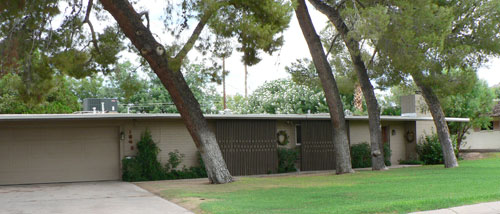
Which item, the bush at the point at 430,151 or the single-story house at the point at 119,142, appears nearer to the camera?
the single-story house at the point at 119,142

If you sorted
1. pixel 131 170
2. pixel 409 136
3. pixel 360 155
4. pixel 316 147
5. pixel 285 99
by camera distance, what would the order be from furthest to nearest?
pixel 285 99 → pixel 409 136 → pixel 360 155 → pixel 316 147 → pixel 131 170

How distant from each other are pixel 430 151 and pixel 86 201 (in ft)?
61.8

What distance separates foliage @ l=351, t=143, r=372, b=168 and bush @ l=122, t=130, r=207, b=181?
296 inches

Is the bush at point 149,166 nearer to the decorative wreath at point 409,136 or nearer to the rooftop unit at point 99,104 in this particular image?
the rooftop unit at point 99,104

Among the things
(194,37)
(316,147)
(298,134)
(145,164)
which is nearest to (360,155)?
(316,147)

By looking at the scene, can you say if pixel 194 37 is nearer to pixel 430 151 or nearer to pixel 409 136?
pixel 409 136

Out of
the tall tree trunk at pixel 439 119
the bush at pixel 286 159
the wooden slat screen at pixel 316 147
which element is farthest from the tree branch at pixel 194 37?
the tall tree trunk at pixel 439 119

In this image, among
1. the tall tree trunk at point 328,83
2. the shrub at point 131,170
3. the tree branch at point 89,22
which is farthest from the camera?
the tall tree trunk at point 328,83

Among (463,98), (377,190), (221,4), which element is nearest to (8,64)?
(221,4)

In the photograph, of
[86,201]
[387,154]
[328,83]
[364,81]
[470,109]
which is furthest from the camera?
[470,109]

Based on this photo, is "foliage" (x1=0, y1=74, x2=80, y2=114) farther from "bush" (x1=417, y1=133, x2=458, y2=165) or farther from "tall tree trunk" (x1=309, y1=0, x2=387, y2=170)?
"bush" (x1=417, y1=133, x2=458, y2=165)

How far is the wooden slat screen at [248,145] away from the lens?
70.3 ft

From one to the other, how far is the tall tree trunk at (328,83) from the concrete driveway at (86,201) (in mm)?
7747

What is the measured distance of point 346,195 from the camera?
1200 centimetres
